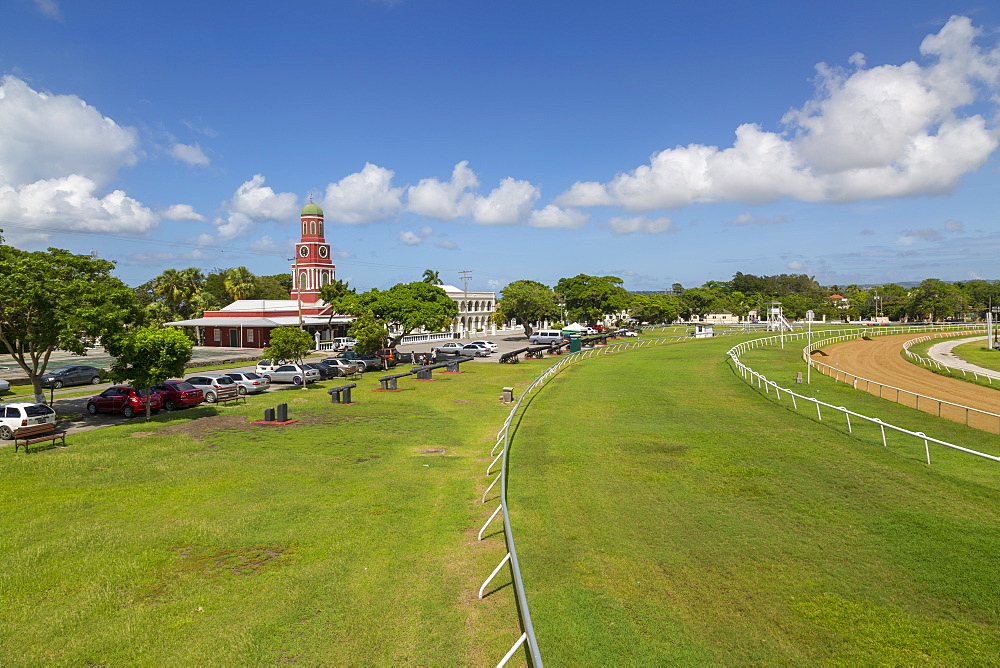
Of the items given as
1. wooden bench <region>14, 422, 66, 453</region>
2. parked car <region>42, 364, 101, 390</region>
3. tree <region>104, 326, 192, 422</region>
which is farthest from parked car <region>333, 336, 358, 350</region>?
wooden bench <region>14, 422, 66, 453</region>

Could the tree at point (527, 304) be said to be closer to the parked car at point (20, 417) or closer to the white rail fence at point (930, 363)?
the white rail fence at point (930, 363)

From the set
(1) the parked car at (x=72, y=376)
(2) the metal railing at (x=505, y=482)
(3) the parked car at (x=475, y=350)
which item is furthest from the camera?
Result: (3) the parked car at (x=475, y=350)

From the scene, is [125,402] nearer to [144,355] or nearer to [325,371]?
[144,355]

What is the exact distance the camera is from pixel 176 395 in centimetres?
2867

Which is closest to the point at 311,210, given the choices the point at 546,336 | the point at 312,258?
the point at 312,258

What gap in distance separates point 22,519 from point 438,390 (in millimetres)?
24088

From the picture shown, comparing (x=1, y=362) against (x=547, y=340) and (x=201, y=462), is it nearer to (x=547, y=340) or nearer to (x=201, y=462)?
(x=201, y=462)

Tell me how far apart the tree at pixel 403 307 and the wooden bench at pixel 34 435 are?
25735 millimetres

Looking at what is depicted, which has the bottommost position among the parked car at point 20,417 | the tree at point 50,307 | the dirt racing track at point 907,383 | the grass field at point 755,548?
the dirt racing track at point 907,383

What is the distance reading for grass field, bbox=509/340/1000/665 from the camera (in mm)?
8062

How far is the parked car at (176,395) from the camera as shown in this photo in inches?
1128

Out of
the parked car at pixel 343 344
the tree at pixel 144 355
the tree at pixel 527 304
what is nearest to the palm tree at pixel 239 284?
the parked car at pixel 343 344

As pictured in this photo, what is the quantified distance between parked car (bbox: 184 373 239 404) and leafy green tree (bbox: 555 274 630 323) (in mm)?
69906

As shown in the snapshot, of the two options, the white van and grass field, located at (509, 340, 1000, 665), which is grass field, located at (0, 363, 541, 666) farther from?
A: the white van
